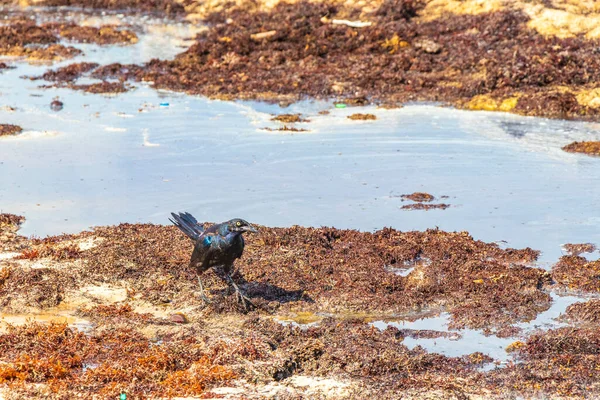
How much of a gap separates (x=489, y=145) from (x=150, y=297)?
372 inches

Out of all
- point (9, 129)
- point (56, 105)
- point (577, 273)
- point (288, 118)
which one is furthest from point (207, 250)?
point (56, 105)

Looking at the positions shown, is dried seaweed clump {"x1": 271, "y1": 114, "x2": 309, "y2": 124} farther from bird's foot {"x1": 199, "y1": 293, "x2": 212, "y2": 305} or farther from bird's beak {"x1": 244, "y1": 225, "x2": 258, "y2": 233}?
bird's beak {"x1": 244, "y1": 225, "x2": 258, "y2": 233}

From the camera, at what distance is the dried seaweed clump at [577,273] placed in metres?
9.87

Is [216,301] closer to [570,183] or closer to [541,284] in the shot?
[541,284]

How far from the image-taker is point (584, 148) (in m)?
16.3

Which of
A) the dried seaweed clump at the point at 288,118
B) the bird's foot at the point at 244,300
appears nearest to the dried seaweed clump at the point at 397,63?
the dried seaweed clump at the point at 288,118

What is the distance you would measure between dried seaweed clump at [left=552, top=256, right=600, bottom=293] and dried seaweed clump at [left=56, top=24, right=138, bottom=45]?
1016 inches

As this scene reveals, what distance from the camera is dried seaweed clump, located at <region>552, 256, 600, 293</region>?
388 inches

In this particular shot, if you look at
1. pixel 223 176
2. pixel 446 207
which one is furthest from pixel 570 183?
pixel 223 176

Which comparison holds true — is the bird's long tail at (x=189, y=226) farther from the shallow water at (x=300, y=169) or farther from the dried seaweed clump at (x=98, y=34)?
the dried seaweed clump at (x=98, y=34)

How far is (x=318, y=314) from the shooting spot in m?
9.16

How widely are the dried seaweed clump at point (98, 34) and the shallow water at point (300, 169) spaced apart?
12.8 m

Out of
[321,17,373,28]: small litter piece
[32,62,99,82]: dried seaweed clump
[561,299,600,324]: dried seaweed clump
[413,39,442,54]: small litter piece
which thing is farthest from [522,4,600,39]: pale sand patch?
[561,299,600,324]: dried seaweed clump

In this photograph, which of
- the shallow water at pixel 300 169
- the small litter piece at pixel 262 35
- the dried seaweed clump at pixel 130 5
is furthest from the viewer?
the dried seaweed clump at pixel 130 5
